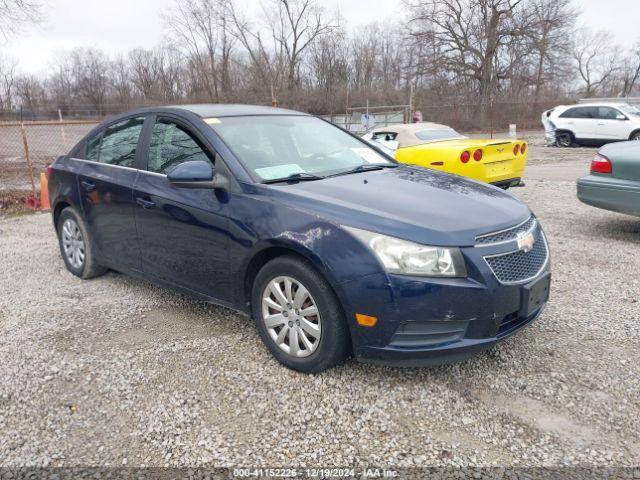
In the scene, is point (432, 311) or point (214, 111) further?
point (214, 111)

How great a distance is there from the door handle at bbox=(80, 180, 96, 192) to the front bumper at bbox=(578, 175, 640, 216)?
5.38 metres

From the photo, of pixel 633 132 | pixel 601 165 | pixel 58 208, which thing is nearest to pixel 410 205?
pixel 58 208

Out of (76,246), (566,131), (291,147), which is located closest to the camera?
(291,147)

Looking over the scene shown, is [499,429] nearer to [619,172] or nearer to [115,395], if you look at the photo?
[115,395]

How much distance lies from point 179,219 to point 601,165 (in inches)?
195

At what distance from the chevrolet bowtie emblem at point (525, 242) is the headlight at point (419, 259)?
50cm

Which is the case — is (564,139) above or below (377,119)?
below

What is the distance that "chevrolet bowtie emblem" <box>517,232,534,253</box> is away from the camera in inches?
115

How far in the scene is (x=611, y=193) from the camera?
18.8ft

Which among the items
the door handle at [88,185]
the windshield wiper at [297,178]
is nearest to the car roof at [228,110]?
the windshield wiper at [297,178]

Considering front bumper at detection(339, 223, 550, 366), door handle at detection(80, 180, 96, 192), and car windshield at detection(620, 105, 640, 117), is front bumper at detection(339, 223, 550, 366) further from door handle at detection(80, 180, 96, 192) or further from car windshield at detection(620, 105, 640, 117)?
car windshield at detection(620, 105, 640, 117)

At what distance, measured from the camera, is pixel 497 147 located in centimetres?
720

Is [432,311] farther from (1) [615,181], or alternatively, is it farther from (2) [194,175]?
(1) [615,181]

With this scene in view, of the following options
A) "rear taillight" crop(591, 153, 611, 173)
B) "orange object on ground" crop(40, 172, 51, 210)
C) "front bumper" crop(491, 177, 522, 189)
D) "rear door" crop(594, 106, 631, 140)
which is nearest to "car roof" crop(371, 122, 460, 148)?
"front bumper" crop(491, 177, 522, 189)
